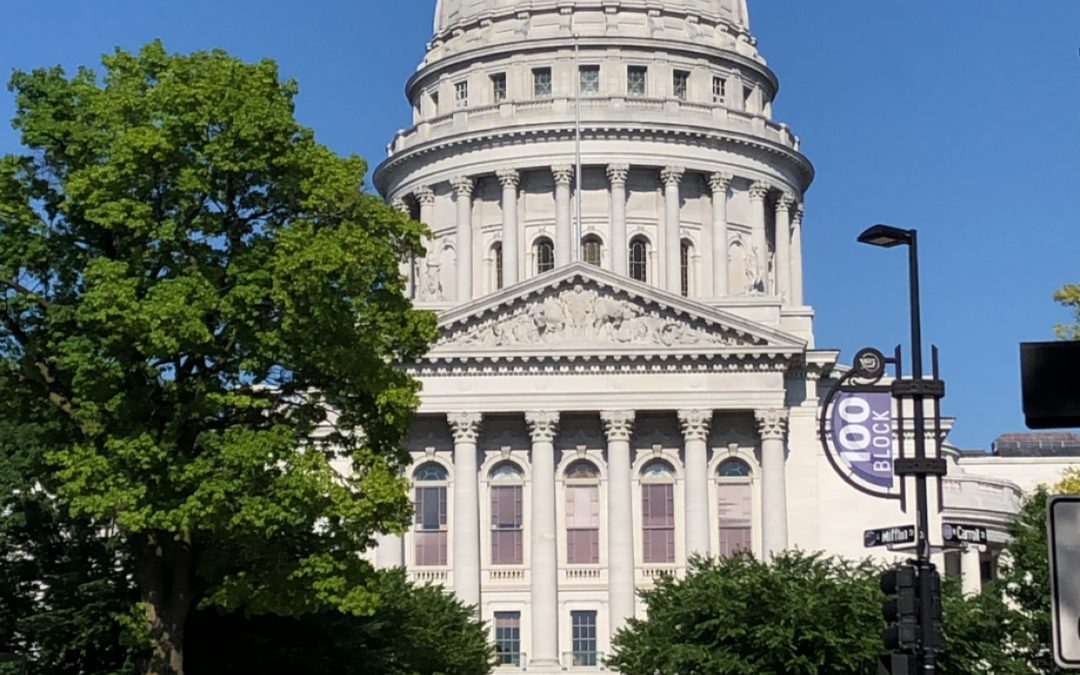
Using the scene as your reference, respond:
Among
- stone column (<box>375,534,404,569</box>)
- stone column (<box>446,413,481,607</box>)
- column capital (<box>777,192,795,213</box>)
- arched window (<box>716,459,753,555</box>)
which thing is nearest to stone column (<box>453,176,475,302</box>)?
column capital (<box>777,192,795,213</box>)

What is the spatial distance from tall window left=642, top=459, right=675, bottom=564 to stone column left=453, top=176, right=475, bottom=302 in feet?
68.2

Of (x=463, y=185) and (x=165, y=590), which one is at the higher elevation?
(x=463, y=185)

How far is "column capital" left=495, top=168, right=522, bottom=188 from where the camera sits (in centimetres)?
9244

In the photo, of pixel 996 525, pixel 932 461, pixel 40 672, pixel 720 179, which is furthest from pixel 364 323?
→ pixel 720 179

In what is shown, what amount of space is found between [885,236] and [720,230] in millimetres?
71623

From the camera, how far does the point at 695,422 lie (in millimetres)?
72500

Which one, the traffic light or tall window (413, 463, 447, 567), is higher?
tall window (413, 463, 447, 567)

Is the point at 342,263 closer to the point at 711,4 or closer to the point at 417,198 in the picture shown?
the point at 417,198

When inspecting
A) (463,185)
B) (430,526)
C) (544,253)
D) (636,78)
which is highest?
(636,78)

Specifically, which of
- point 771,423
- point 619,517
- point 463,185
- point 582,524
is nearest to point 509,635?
point 582,524

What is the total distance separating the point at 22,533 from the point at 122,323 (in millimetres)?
12736

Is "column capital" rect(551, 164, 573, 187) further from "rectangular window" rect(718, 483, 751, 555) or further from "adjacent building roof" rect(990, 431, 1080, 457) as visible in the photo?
"adjacent building roof" rect(990, 431, 1080, 457)

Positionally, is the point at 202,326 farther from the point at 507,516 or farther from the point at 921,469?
the point at 507,516

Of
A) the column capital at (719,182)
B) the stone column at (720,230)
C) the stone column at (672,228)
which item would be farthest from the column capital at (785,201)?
the stone column at (672,228)
